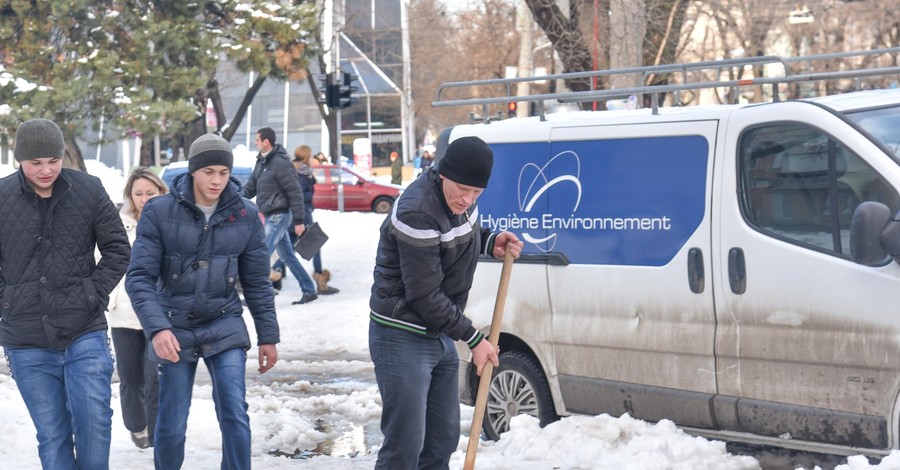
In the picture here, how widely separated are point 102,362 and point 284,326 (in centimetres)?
790

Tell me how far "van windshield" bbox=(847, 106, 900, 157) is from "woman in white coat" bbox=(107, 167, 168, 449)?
398cm

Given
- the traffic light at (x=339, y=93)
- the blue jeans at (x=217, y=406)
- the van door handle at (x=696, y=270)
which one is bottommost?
→ the blue jeans at (x=217, y=406)

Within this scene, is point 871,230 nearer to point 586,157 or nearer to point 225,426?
point 586,157

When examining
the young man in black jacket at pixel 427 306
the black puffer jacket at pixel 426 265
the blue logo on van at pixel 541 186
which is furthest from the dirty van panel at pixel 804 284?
the black puffer jacket at pixel 426 265

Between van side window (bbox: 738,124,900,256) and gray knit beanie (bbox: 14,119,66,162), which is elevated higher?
gray knit beanie (bbox: 14,119,66,162)

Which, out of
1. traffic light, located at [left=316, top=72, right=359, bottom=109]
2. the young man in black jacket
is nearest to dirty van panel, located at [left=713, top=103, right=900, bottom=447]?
the young man in black jacket

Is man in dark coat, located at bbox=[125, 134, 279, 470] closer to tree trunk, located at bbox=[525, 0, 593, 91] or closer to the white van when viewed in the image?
the white van

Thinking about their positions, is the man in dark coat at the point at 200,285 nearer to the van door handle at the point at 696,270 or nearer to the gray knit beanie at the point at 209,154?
the gray knit beanie at the point at 209,154

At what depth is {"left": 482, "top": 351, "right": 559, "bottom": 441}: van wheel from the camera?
729 centimetres

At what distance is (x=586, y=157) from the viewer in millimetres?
6953

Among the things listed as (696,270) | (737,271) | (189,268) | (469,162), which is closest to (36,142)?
(189,268)

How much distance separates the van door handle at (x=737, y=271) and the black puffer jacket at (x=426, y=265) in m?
1.56

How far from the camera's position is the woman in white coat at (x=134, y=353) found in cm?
743

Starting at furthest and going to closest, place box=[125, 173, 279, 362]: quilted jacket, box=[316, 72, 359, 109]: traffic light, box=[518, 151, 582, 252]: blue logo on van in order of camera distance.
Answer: box=[316, 72, 359, 109]: traffic light < box=[518, 151, 582, 252]: blue logo on van < box=[125, 173, 279, 362]: quilted jacket
